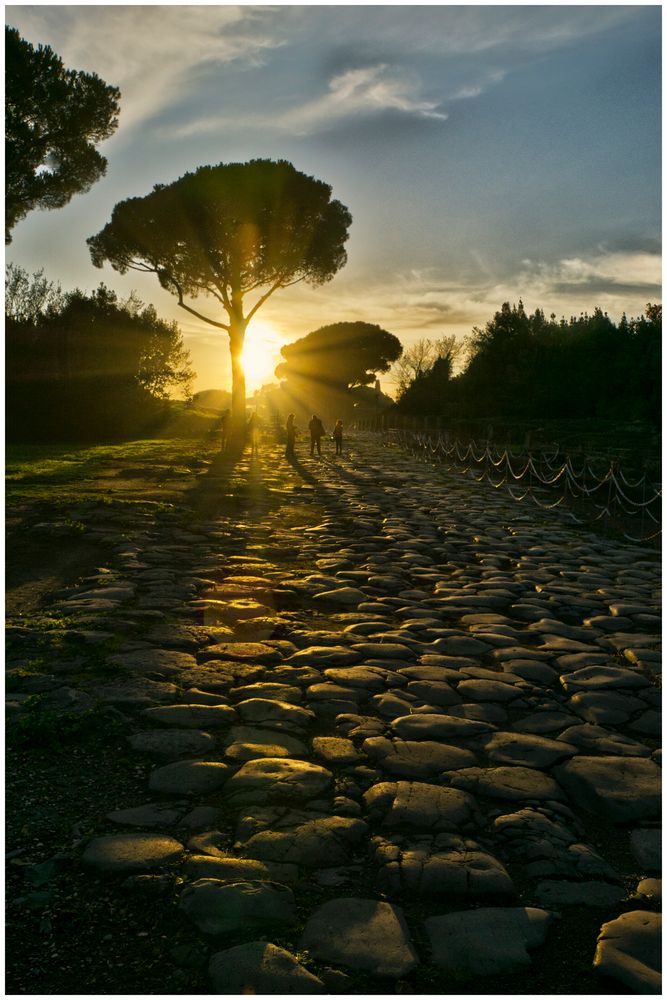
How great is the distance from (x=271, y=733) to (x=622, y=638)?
2977 millimetres

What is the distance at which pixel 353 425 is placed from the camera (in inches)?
2443

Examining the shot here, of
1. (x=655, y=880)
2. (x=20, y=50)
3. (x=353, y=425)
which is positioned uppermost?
(x=20, y=50)

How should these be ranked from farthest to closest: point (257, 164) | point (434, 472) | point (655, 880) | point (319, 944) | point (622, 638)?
1. point (257, 164)
2. point (434, 472)
3. point (622, 638)
4. point (655, 880)
5. point (319, 944)

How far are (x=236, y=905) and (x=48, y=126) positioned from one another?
26.9 metres

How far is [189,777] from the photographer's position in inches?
119

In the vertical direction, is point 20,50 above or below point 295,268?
above

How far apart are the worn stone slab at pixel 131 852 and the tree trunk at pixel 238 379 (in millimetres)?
29399

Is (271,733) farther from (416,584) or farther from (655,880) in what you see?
(416,584)

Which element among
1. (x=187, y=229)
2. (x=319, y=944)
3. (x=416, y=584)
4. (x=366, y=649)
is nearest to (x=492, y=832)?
(x=319, y=944)

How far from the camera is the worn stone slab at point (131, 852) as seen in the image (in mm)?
2390

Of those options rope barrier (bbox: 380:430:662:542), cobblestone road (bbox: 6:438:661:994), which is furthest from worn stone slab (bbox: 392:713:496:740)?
rope barrier (bbox: 380:430:662:542)

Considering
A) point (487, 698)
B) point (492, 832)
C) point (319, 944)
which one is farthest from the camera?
point (487, 698)

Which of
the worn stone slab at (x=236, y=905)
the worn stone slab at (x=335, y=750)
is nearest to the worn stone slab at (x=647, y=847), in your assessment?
the worn stone slab at (x=335, y=750)

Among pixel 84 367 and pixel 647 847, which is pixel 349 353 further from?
pixel 647 847
